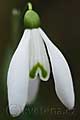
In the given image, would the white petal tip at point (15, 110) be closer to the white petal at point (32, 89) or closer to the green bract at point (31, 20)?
the white petal at point (32, 89)

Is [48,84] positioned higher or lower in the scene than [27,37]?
lower

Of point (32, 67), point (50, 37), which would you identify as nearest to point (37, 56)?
point (32, 67)

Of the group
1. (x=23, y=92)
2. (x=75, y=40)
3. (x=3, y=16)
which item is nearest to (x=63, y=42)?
(x=75, y=40)

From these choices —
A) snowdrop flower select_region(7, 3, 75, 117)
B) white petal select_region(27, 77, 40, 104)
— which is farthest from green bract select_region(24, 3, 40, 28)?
white petal select_region(27, 77, 40, 104)

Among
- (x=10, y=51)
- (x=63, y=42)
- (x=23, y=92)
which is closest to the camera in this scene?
(x=23, y=92)

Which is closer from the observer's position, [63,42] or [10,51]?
[10,51]

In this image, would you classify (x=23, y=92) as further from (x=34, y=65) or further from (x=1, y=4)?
(x=1, y=4)

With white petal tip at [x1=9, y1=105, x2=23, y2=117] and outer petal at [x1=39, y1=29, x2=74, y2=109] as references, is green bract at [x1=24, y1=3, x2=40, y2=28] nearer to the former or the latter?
outer petal at [x1=39, y1=29, x2=74, y2=109]

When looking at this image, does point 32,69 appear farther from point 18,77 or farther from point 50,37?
point 50,37
